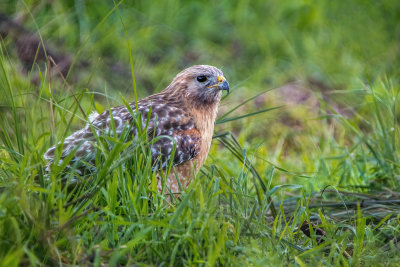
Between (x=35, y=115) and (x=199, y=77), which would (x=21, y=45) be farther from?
(x=199, y=77)

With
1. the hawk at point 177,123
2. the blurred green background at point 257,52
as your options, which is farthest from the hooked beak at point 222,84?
the blurred green background at point 257,52

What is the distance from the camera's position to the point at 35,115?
4.75m

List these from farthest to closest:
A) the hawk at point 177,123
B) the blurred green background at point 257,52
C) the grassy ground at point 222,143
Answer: the blurred green background at point 257,52, the hawk at point 177,123, the grassy ground at point 222,143

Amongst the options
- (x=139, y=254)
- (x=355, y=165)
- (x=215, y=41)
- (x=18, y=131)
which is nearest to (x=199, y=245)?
(x=139, y=254)

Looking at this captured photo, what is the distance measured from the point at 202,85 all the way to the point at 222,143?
21.4 inches

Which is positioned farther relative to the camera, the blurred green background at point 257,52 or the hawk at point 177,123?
the blurred green background at point 257,52

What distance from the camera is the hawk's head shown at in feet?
16.0

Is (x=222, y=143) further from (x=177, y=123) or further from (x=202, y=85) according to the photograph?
(x=202, y=85)

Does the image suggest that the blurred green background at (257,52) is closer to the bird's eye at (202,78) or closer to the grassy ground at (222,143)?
the grassy ground at (222,143)

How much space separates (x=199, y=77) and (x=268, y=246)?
1.90m

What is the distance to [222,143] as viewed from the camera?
4680 mm

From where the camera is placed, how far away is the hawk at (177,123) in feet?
13.8

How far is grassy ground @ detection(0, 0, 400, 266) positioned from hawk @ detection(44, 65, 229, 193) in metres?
0.16

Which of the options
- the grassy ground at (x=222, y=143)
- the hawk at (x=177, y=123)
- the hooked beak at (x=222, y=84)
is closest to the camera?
the grassy ground at (x=222, y=143)
